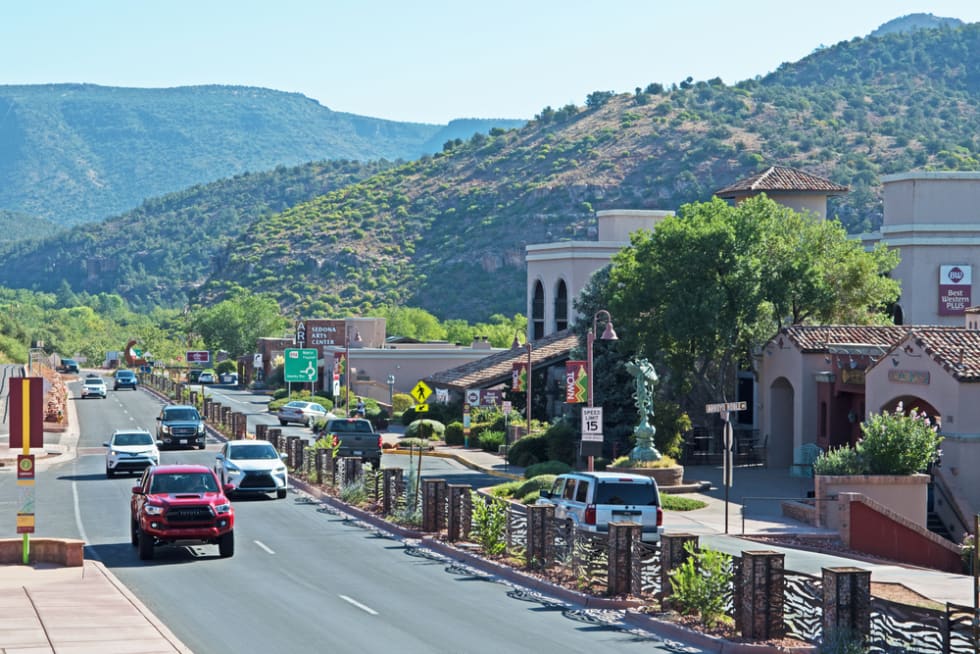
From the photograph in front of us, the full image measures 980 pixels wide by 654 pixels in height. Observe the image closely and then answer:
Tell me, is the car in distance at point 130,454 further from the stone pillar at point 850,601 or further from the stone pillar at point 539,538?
the stone pillar at point 850,601

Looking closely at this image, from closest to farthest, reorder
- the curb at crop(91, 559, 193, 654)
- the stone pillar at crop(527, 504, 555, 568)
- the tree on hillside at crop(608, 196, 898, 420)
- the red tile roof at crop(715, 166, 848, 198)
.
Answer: the curb at crop(91, 559, 193, 654)
the stone pillar at crop(527, 504, 555, 568)
the tree on hillside at crop(608, 196, 898, 420)
the red tile roof at crop(715, 166, 848, 198)

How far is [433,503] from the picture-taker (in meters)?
30.8

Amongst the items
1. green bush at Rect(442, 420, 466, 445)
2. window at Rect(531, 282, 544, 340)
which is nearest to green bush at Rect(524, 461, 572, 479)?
green bush at Rect(442, 420, 466, 445)

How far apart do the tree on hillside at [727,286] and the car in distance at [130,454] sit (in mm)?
18759

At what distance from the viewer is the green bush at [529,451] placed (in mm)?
53969

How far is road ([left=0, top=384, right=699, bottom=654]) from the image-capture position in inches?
744

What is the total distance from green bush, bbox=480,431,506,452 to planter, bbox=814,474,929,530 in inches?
1037

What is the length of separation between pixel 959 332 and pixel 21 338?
139 meters

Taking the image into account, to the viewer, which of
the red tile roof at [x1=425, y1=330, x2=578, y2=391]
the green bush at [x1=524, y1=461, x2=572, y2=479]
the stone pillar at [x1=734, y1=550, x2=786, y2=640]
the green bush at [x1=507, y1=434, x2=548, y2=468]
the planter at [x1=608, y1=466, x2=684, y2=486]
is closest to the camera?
the stone pillar at [x1=734, y1=550, x2=786, y2=640]

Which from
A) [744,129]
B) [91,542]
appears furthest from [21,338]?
[91,542]

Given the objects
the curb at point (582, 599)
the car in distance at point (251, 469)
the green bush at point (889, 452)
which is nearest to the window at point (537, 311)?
the car in distance at point (251, 469)

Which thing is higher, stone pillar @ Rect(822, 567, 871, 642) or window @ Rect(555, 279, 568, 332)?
window @ Rect(555, 279, 568, 332)

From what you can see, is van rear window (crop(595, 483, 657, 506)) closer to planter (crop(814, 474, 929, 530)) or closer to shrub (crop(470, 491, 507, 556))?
shrub (crop(470, 491, 507, 556))

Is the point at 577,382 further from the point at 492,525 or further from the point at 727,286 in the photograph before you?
the point at 492,525
